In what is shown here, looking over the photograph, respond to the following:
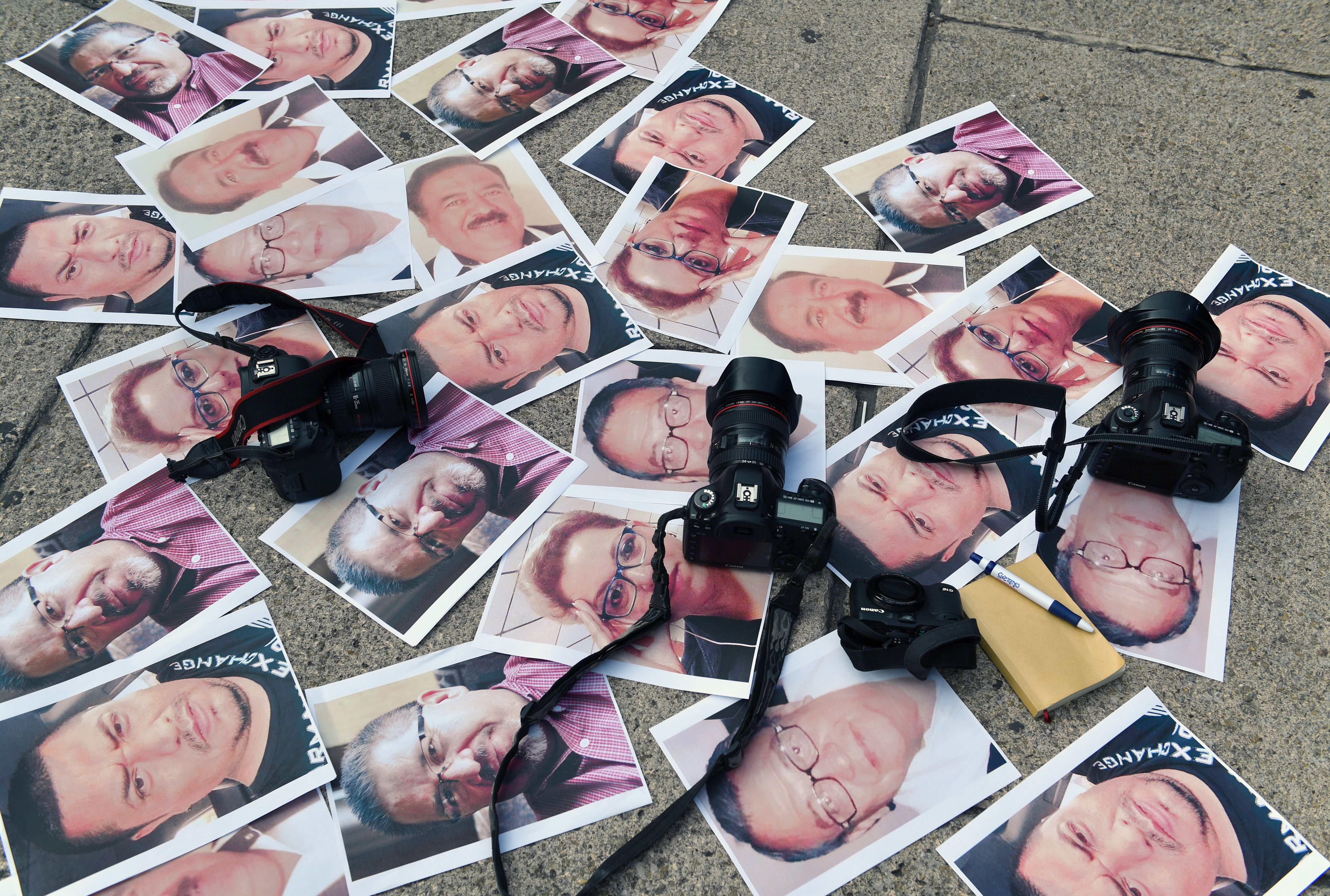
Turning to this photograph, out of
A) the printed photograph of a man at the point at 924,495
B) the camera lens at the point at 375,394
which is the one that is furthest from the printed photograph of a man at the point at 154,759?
the printed photograph of a man at the point at 924,495

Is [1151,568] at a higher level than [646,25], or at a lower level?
lower

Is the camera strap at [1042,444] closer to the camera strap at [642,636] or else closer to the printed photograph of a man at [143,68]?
the camera strap at [642,636]

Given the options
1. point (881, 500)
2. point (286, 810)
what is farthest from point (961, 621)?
point (286, 810)

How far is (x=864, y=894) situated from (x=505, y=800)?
58 centimetres

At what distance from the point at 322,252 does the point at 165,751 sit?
109 centimetres

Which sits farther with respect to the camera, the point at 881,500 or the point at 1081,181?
the point at 1081,181

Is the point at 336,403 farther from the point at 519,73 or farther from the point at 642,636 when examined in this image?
the point at 519,73

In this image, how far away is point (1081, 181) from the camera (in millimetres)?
2125

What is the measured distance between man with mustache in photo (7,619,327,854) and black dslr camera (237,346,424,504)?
0.30 meters

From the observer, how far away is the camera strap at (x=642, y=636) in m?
1.36

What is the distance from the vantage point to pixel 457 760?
4.77 ft

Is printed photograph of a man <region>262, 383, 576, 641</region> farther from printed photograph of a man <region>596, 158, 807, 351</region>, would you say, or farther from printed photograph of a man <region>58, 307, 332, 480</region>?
printed photograph of a man <region>596, 158, 807, 351</region>

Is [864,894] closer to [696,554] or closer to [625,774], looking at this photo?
[625,774]

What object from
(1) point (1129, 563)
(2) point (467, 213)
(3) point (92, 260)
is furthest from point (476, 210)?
(1) point (1129, 563)
